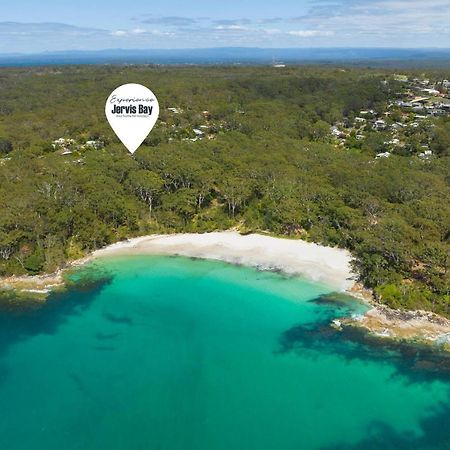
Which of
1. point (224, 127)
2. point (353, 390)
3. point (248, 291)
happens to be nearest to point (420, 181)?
point (248, 291)

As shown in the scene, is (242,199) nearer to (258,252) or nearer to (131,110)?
(258,252)

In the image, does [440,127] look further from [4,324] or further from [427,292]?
[4,324]

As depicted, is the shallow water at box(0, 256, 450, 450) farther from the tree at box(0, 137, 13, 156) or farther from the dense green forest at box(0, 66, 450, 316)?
the tree at box(0, 137, 13, 156)

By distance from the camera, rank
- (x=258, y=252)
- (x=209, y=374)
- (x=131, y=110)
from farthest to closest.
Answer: (x=131, y=110)
(x=258, y=252)
(x=209, y=374)

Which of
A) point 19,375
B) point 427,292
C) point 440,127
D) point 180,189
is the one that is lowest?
point 19,375

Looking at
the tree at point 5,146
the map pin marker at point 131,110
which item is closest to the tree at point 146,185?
the map pin marker at point 131,110

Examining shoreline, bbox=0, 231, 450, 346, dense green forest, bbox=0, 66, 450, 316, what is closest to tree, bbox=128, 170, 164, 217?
dense green forest, bbox=0, 66, 450, 316

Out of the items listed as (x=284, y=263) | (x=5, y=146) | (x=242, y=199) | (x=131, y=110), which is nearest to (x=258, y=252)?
(x=284, y=263)
